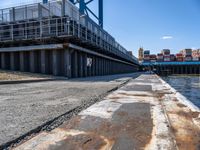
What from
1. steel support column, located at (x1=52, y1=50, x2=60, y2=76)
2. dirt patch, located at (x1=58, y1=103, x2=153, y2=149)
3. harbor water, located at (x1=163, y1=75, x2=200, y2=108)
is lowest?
harbor water, located at (x1=163, y1=75, x2=200, y2=108)

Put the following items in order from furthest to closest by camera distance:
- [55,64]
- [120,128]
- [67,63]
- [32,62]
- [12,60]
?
[12,60] < [32,62] < [55,64] < [67,63] < [120,128]

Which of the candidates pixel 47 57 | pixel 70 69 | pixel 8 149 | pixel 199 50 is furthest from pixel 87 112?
pixel 199 50

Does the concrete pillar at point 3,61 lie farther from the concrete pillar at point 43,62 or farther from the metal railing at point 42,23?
the concrete pillar at point 43,62

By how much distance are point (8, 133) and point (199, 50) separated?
96.1m

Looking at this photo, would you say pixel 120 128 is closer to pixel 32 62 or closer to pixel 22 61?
pixel 32 62

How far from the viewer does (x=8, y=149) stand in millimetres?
2217

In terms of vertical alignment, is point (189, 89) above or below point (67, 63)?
below

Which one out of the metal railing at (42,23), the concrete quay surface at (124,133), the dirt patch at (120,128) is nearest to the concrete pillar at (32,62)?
the metal railing at (42,23)

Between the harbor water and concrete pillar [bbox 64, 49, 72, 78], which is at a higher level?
concrete pillar [bbox 64, 49, 72, 78]

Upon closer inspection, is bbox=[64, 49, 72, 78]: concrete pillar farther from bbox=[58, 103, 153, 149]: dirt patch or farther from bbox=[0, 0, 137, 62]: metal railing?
bbox=[58, 103, 153, 149]: dirt patch

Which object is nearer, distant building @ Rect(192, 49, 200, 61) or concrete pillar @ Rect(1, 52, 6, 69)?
concrete pillar @ Rect(1, 52, 6, 69)

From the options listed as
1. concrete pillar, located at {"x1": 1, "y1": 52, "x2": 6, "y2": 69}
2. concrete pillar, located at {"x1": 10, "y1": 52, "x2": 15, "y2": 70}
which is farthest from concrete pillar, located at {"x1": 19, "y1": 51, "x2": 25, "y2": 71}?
concrete pillar, located at {"x1": 1, "y1": 52, "x2": 6, "y2": 69}

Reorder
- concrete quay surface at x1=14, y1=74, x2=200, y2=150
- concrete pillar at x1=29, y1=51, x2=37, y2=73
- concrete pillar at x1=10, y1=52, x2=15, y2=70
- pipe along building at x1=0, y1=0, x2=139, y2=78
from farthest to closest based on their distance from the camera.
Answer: concrete pillar at x1=10, y1=52, x2=15, y2=70, concrete pillar at x1=29, y1=51, x2=37, y2=73, pipe along building at x1=0, y1=0, x2=139, y2=78, concrete quay surface at x1=14, y1=74, x2=200, y2=150

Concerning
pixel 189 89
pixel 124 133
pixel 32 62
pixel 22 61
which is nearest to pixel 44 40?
pixel 32 62
